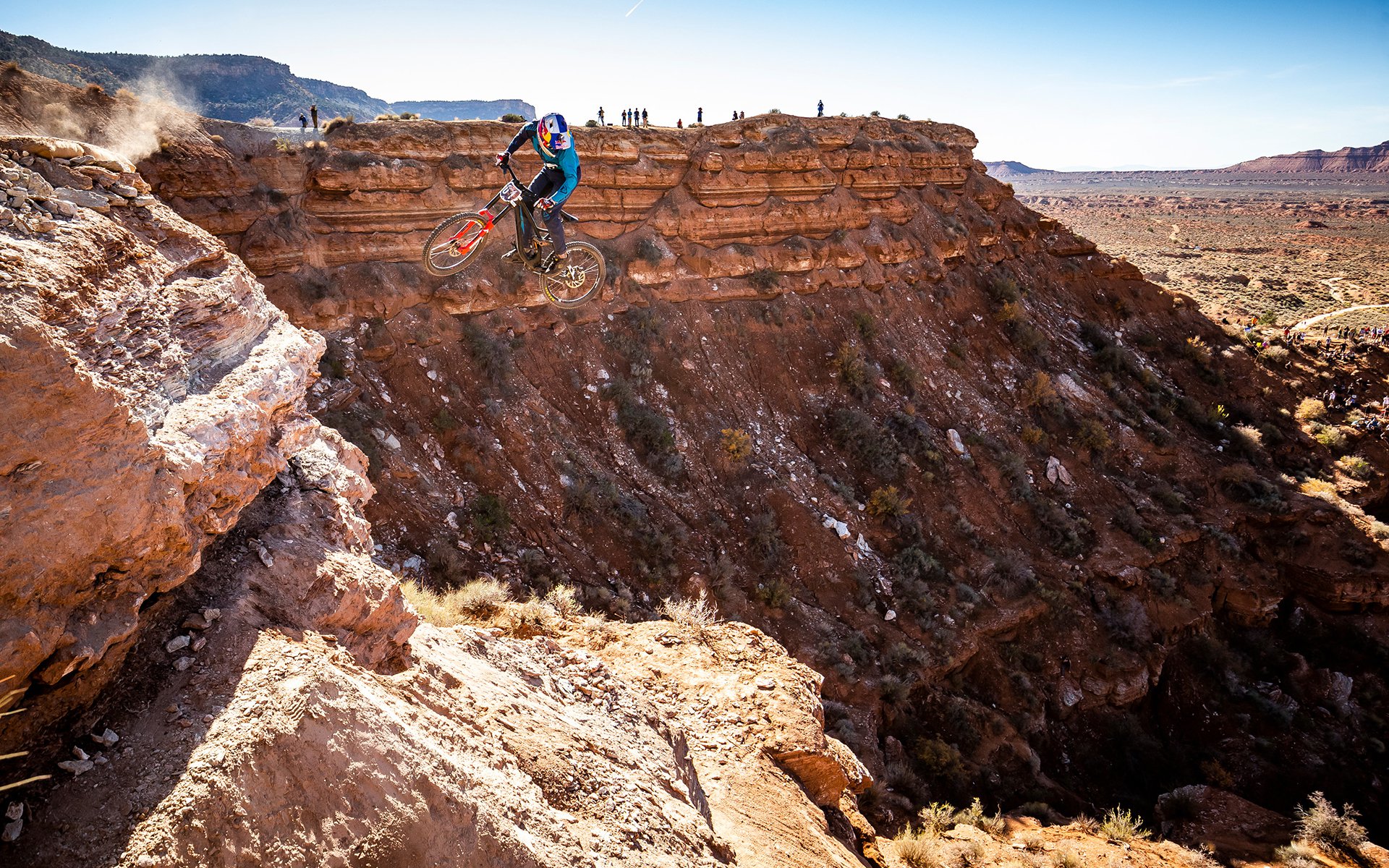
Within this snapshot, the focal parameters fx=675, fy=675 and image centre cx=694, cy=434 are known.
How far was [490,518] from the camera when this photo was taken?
11680 millimetres

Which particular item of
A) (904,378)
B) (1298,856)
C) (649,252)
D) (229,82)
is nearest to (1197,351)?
(904,378)

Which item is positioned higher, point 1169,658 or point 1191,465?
A: point 1191,465

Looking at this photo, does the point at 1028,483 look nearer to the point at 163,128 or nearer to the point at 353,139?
the point at 353,139

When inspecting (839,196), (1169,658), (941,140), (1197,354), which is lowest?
(1169,658)

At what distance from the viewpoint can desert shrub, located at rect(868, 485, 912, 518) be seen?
1581 cm

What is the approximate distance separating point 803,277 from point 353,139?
11812 millimetres

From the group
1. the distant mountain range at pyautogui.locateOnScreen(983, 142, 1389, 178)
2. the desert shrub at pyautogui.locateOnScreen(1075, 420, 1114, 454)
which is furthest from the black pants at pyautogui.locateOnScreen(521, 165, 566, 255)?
the distant mountain range at pyautogui.locateOnScreen(983, 142, 1389, 178)

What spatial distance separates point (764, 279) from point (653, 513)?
8.30 meters

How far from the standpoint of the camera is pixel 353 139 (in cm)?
1358

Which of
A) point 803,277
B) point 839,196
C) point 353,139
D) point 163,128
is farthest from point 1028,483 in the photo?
point 163,128

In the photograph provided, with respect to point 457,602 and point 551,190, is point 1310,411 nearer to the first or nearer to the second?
point 551,190

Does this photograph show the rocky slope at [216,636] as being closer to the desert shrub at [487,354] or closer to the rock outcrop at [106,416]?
the rock outcrop at [106,416]

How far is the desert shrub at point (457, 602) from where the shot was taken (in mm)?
7105

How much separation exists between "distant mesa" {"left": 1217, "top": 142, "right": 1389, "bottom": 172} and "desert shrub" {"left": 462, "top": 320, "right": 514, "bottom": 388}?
212 m
